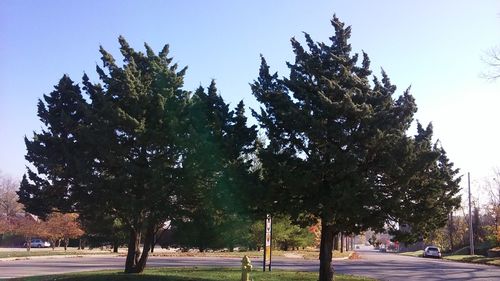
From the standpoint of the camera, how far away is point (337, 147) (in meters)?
17.2

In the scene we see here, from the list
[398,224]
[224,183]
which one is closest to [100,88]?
[224,183]

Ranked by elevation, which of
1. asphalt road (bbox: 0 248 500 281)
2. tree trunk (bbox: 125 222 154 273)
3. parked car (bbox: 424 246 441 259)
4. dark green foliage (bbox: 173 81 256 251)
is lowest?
parked car (bbox: 424 246 441 259)

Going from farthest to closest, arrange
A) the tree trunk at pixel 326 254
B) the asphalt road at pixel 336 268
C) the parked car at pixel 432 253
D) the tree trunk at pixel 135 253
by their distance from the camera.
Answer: the parked car at pixel 432 253 → the asphalt road at pixel 336 268 → the tree trunk at pixel 135 253 → the tree trunk at pixel 326 254

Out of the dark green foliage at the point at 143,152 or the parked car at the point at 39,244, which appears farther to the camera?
the parked car at the point at 39,244

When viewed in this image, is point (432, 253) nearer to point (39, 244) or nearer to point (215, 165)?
point (215, 165)

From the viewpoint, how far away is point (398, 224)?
1883cm

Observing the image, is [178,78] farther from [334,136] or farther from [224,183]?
[334,136]

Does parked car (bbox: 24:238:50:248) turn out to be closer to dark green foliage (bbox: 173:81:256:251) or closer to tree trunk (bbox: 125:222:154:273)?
tree trunk (bbox: 125:222:154:273)

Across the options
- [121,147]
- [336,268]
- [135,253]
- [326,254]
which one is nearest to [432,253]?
[336,268]

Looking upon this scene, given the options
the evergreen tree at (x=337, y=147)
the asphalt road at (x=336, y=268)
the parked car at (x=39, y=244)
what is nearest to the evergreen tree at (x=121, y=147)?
the evergreen tree at (x=337, y=147)

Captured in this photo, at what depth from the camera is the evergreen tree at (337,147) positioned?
16875mm

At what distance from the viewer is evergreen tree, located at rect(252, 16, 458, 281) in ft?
55.4

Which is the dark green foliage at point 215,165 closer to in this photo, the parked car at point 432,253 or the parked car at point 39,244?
the parked car at point 432,253

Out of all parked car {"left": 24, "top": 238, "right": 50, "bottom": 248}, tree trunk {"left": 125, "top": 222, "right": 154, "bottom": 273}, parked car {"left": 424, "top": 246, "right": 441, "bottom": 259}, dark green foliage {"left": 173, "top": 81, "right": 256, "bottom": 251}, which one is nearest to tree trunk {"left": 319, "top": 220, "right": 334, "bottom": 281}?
dark green foliage {"left": 173, "top": 81, "right": 256, "bottom": 251}
